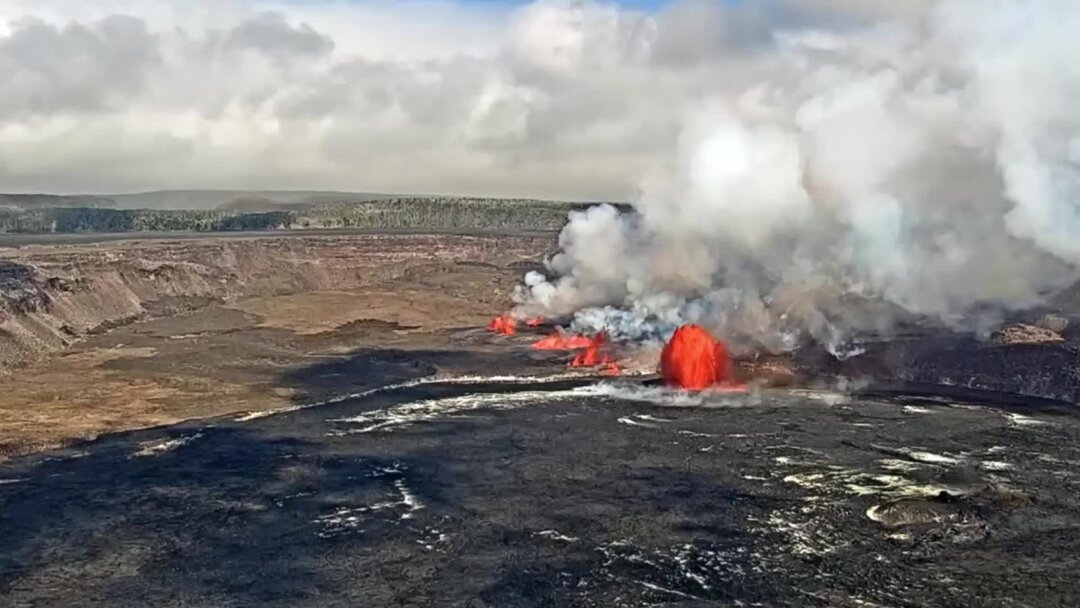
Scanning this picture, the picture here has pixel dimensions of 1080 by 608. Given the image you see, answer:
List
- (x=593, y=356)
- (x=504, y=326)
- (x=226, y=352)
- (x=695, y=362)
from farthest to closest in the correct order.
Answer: (x=504, y=326) < (x=226, y=352) < (x=593, y=356) < (x=695, y=362)

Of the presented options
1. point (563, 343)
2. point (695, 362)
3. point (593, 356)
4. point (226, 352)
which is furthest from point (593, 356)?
point (226, 352)

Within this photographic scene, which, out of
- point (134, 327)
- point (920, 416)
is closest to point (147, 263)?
point (134, 327)

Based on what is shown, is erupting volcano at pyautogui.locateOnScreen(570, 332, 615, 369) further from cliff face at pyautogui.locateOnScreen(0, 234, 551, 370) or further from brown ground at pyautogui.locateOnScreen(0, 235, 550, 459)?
cliff face at pyautogui.locateOnScreen(0, 234, 551, 370)

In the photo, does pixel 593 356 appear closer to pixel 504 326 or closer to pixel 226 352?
pixel 504 326

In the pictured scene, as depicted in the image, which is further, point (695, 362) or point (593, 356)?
point (593, 356)

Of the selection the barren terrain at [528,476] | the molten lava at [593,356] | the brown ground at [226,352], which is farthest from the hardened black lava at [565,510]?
the molten lava at [593,356]

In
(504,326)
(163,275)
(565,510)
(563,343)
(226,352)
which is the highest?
(163,275)
